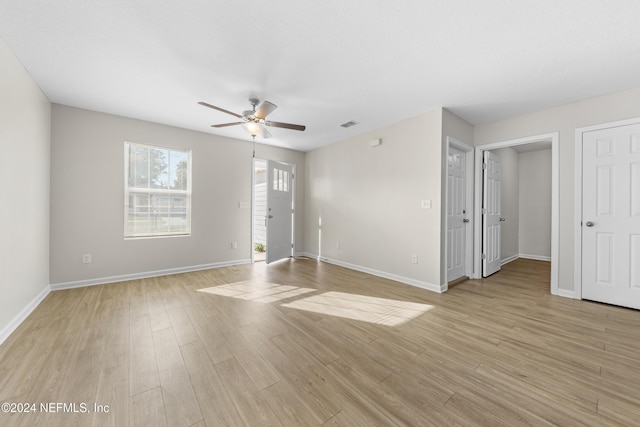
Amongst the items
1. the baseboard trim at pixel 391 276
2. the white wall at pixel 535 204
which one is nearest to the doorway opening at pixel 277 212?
the baseboard trim at pixel 391 276

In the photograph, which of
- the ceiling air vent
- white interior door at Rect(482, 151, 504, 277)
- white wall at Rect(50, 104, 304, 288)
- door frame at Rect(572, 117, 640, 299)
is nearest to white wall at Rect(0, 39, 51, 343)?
white wall at Rect(50, 104, 304, 288)

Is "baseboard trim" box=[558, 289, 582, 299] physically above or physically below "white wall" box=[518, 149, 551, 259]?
below

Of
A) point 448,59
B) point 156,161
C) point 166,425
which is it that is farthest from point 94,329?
point 448,59

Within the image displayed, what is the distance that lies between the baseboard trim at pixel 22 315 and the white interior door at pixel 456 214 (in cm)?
502

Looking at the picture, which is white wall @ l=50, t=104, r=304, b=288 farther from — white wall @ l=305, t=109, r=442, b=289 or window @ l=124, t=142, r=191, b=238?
white wall @ l=305, t=109, r=442, b=289

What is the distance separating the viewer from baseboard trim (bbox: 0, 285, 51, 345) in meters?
2.14

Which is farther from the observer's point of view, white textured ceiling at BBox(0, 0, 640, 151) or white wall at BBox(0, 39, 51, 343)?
white wall at BBox(0, 39, 51, 343)

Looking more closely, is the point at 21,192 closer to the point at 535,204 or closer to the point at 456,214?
the point at 456,214

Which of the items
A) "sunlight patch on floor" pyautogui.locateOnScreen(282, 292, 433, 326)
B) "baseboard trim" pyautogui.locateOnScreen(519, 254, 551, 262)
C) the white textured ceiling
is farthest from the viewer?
"baseboard trim" pyautogui.locateOnScreen(519, 254, 551, 262)

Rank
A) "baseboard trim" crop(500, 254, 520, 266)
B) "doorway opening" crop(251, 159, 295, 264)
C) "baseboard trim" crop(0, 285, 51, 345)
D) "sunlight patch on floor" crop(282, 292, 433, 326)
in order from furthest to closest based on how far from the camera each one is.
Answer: "baseboard trim" crop(500, 254, 520, 266) < "doorway opening" crop(251, 159, 295, 264) < "sunlight patch on floor" crop(282, 292, 433, 326) < "baseboard trim" crop(0, 285, 51, 345)

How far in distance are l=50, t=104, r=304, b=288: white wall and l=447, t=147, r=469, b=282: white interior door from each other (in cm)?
397

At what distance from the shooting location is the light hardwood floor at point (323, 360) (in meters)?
1.39

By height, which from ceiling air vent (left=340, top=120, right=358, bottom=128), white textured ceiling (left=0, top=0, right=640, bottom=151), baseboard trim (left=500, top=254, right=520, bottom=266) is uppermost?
ceiling air vent (left=340, top=120, right=358, bottom=128)

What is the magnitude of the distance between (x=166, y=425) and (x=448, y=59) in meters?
3.48
